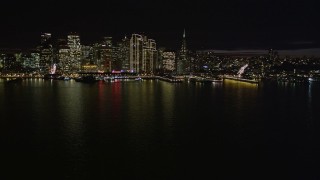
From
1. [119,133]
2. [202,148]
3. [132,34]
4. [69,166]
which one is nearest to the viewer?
[69,166]

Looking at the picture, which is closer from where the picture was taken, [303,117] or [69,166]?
[69,166]

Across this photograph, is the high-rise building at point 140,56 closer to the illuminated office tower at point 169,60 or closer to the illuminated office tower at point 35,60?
the illuminated office tower at point 169,60

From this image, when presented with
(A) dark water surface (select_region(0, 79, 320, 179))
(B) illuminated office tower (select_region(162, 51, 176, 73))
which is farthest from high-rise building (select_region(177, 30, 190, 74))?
(A) dark water surface (select_region(0, 79, 320, 179))

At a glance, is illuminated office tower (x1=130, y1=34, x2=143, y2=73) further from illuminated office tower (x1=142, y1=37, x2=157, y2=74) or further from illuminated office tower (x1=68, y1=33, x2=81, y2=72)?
illuminated office tower (x1=68, y1=33, x2=81, y2=72)

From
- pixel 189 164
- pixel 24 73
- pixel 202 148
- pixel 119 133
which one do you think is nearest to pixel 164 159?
pixel 189 164

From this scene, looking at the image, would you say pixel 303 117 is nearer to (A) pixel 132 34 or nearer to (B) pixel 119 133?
(B) pixel 119 133

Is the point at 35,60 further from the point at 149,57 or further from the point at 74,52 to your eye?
the point at 149,57

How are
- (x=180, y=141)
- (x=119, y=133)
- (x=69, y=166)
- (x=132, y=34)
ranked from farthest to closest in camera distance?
(x=132, y=34) < (x=119, y=133) < (x=180, y=141) < (x=69, y=166)

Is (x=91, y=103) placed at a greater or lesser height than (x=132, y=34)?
lesser
